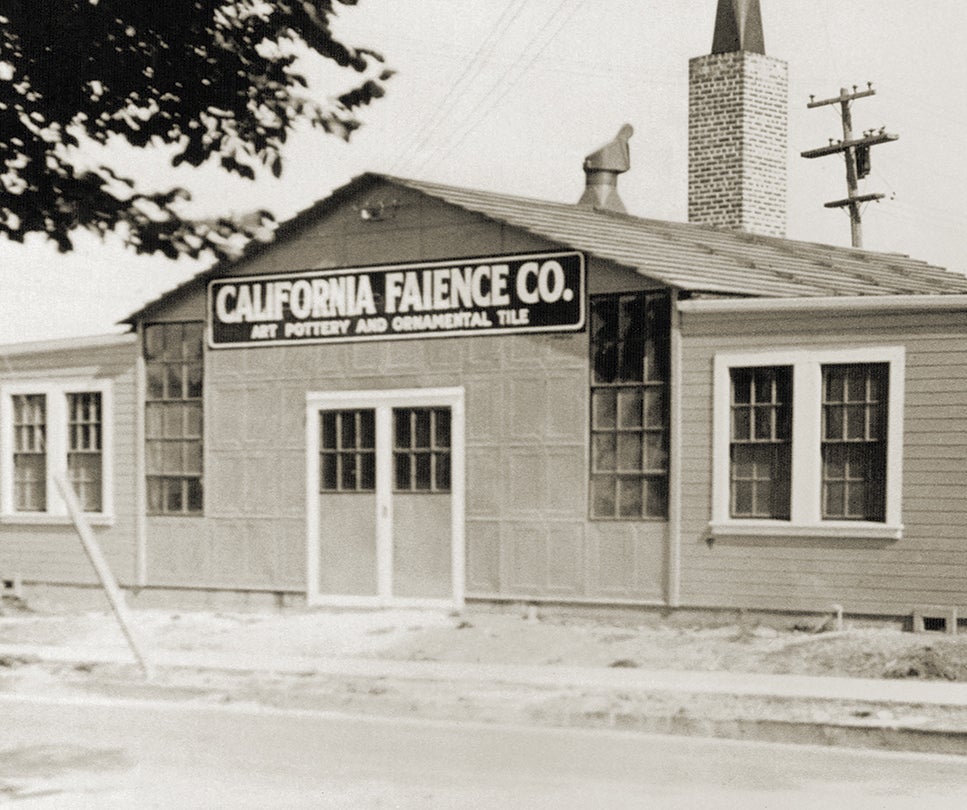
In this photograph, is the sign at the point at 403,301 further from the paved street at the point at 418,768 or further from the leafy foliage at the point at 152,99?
the leafy foliage at the point at 152,99

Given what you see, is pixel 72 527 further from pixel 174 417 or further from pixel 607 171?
pixel 607 171

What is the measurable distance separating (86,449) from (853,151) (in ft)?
88.9

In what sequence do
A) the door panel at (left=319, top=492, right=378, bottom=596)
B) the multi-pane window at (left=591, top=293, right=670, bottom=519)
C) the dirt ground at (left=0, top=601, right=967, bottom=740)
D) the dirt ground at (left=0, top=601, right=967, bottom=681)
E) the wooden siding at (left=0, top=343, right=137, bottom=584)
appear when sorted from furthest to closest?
the wooden siding at (left=0, top=343, right=137, bottom=584) → the door panel at (left=319, top=492, right=378, bottom=596) → the multi-pane window at (left=591, top=293, right=670, bottom=519) → the dirt ground at (left=0, top=601, right=967, bottom=681) → the dirt ground at (left=0, top=601, right=967, bottom=740)

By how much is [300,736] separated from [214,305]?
389 inches

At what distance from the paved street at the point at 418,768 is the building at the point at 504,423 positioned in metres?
5.57

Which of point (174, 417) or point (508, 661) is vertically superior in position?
point (174, 417)

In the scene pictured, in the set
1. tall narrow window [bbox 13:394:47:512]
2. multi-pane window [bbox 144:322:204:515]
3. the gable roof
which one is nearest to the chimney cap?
the gable roof

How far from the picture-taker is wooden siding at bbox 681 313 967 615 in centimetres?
1558

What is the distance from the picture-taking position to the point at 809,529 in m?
16.1

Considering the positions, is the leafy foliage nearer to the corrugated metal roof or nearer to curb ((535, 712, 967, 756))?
curb ((535, 712, 967, 756))

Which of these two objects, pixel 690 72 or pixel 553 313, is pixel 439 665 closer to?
pixel 553 313

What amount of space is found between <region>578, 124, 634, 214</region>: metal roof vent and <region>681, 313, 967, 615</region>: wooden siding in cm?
1080

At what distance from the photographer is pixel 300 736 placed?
1127cm

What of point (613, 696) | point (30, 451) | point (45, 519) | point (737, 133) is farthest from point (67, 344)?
point (737, 133)
